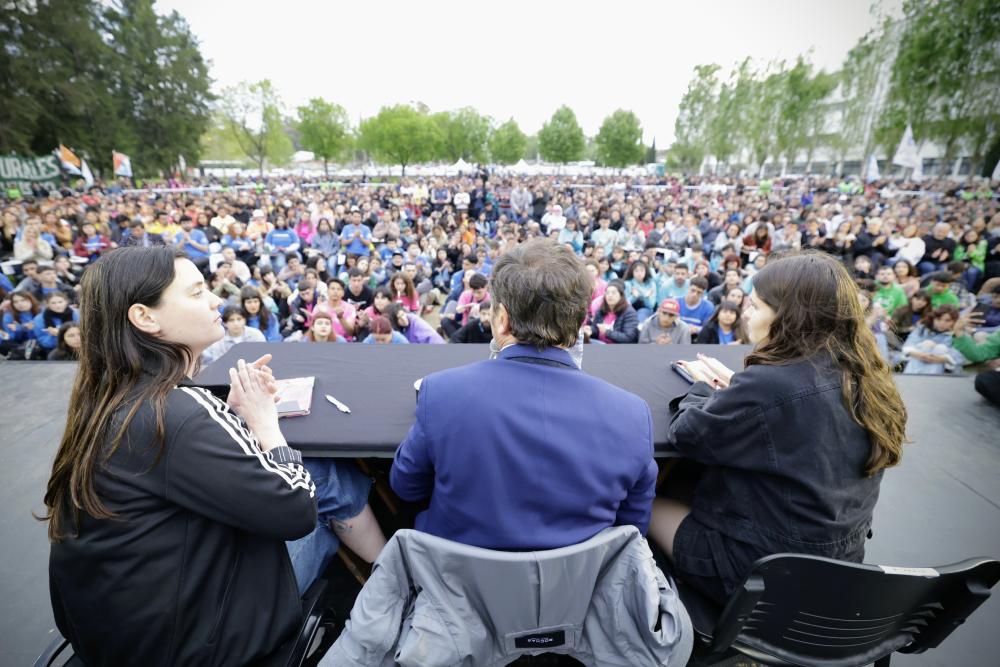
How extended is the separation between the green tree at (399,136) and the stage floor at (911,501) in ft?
159

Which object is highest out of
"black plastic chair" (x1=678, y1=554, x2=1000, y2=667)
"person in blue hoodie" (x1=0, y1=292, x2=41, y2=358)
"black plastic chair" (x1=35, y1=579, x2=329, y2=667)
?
"black plastic chair" (x1=678, y1=554, x2=1000, y2=667)

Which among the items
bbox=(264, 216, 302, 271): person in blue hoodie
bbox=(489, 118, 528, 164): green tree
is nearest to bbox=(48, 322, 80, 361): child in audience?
bbox=(264, 216, 302, 271): person in blue hoodie

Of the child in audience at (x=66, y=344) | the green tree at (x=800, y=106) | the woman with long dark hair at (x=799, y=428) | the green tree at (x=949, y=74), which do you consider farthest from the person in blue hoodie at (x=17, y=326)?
the green tree at (x=800, y=106)

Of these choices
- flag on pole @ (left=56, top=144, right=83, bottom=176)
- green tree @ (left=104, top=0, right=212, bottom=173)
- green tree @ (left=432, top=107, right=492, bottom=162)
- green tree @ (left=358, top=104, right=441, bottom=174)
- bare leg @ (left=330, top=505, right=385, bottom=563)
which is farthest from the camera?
green tree @ (left=432, top=107, right=492, bottom=162)

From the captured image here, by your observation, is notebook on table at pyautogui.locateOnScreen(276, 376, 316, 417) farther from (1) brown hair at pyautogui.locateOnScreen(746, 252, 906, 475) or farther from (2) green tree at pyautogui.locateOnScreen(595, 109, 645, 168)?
(2) green tree at pyautogui.locateOnScreen(595, 109, 645, 168)

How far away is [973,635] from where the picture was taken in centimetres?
196

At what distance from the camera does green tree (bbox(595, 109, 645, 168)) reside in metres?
52.4

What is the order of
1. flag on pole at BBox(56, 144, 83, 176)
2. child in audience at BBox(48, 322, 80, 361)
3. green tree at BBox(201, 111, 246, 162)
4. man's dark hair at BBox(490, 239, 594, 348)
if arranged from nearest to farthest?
man's dark hair at BBox(490, 239, 594, 348) → child in audience at BBox(48, 322, 80, 361) → flag on pole at BBox(56, 144, 83, 176) → green tree at BBox(201, 111, 246, 162)

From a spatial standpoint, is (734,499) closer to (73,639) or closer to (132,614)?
(132,614)

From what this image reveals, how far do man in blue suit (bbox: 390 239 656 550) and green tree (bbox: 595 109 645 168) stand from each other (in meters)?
57.9

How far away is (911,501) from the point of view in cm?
276

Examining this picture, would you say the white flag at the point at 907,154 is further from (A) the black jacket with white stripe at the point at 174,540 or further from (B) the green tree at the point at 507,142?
(B) the green tree at the point at 507,142

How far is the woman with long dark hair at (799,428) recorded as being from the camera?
1.40 meters

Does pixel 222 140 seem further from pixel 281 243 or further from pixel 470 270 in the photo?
pixel 470 270
